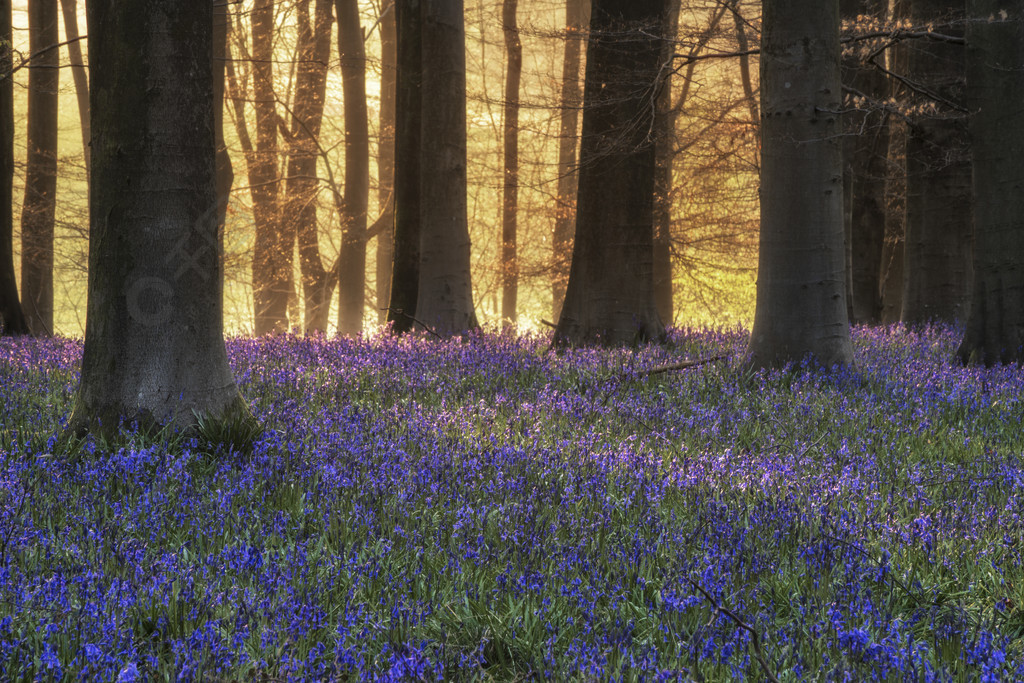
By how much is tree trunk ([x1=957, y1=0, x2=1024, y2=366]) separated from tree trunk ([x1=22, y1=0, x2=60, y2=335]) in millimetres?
14109

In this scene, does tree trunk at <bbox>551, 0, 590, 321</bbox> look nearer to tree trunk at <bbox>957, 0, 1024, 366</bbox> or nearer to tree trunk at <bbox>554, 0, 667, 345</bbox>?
tree trunk at <bbox>554, 0, 667, 345</bbox>

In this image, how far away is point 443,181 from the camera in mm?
11195

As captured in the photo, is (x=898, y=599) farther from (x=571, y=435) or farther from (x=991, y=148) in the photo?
(x=991, y=148)

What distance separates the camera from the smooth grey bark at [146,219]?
15.9 ft

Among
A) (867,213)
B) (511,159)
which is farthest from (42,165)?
(867,213)

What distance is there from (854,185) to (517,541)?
14282 mm

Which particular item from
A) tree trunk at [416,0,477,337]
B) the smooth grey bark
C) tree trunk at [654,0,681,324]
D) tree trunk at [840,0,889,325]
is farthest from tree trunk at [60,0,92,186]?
the smooth grey bark

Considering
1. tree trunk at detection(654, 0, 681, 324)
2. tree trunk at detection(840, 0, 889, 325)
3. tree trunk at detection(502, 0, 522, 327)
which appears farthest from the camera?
tree trunk at detection(502, 0, 522, 327)

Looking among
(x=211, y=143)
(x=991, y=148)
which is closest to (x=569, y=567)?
(x=211, y=143)

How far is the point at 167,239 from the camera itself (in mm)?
4906

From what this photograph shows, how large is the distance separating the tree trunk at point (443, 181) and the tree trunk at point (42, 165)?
7.77 metres

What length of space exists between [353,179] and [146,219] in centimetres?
1690

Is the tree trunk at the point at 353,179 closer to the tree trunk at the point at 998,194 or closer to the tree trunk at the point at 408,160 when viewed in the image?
the tree trunk at the point at 408,160

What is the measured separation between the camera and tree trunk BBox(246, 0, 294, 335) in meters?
22.5
